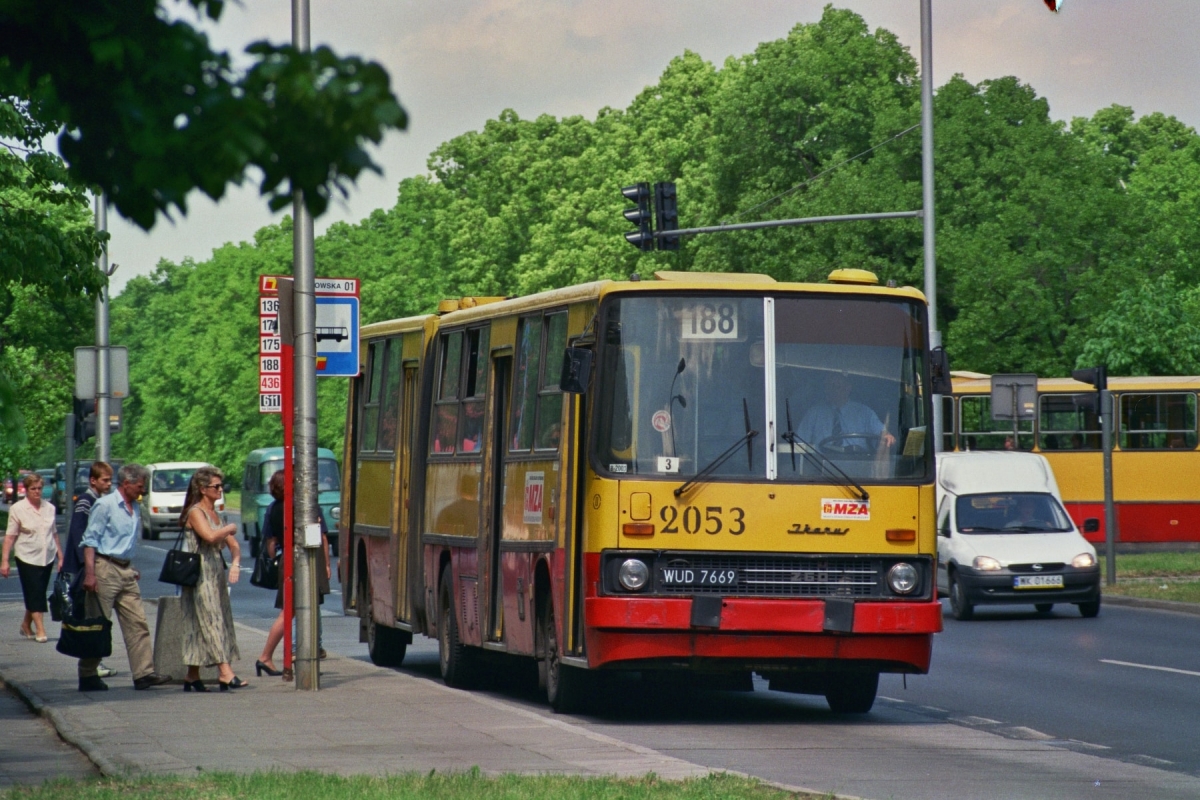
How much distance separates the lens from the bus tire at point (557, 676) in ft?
49.9

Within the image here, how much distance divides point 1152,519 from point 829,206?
1571 cm

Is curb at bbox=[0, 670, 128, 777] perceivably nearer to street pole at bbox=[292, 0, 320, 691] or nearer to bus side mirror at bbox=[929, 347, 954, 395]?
street pole at bbox=[292, 0, 320, 691]

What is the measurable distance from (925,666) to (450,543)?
483 cm

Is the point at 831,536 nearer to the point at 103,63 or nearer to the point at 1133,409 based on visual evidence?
the point at 103,63

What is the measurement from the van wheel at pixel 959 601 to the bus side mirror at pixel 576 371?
1311 cm

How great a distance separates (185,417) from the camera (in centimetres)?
9856

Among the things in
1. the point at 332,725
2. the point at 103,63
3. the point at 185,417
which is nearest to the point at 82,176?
the point at 103,63

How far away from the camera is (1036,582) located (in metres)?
26.3

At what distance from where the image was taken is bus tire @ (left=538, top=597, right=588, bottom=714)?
599 inches

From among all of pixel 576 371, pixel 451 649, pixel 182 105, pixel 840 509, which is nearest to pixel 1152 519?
pixel 451 649

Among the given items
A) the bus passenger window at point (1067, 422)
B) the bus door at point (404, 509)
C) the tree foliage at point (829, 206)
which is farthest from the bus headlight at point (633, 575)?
the tree foliage at point (829, 206)

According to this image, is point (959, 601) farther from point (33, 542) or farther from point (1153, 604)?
point (33, 542)

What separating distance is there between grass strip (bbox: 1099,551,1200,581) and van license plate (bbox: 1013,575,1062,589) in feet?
21.8

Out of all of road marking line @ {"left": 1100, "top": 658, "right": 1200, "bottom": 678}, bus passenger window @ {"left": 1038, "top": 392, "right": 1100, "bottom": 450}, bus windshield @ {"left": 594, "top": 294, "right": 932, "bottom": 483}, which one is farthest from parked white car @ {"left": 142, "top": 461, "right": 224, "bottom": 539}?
bus windshield @ {"left": 594, "top": 294, "right": 932, "bottom": 483}
